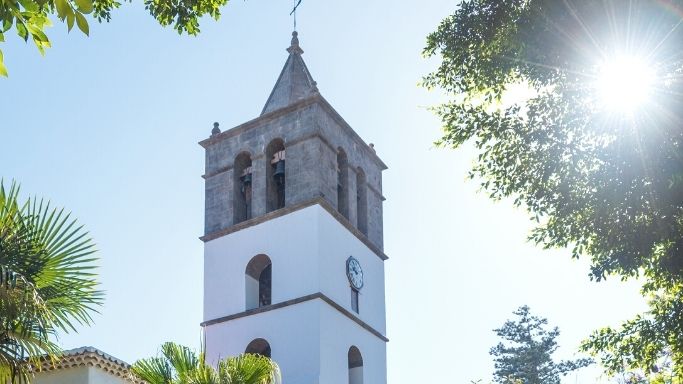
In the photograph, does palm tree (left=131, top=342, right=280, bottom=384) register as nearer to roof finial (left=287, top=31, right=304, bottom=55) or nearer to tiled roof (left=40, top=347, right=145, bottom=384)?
tiled roof (left=40, top=347, right=145, bottom=384)

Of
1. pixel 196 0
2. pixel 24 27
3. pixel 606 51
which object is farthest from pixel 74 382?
pixel 24 27

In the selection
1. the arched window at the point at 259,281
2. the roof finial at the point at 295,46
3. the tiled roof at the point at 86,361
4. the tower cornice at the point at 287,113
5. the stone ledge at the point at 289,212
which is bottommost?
the tiled roof at the point at 86,361

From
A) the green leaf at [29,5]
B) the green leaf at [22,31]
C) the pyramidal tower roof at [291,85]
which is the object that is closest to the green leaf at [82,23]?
the green leaf at [29,5]

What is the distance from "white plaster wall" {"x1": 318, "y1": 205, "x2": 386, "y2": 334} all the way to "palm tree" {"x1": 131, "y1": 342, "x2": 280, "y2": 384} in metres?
11.0

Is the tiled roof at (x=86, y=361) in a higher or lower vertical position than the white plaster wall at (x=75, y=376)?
higher

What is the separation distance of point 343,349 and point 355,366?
3.98 ft

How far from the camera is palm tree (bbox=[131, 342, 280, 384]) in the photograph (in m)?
13.6

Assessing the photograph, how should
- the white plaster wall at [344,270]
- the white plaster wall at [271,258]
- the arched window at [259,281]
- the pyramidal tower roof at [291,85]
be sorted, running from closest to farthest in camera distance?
the white plaster wall at [271,258]
the white plaster wall at [344,270]
the arched window at [259,281]
the pyramidal tower roof at [291,85]

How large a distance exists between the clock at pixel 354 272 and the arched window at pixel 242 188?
9.58ft

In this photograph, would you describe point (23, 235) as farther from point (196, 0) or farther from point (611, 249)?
point (611, 249)

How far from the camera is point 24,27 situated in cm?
641

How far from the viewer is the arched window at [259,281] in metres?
26.4

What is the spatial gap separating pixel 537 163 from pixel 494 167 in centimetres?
64

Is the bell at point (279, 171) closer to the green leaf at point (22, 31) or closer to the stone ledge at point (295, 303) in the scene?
the stone ledge at point (295, 303)
